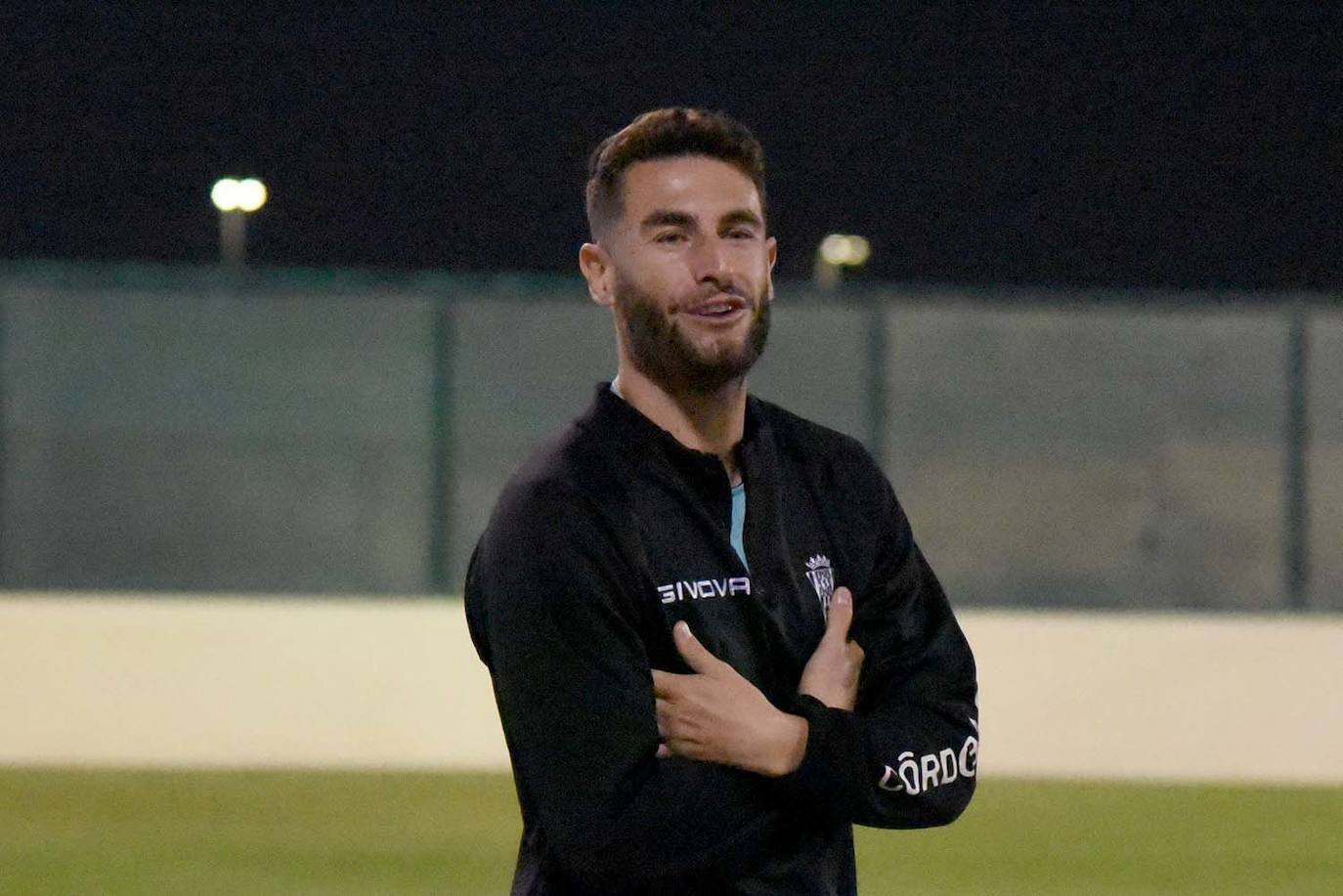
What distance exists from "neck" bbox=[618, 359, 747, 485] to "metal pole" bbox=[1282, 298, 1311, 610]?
9296 mm

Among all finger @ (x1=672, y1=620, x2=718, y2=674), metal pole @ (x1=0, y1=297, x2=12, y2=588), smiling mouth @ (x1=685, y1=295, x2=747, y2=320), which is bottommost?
metal pole @ (x1=0, y1=297, x2=12, y2=588)

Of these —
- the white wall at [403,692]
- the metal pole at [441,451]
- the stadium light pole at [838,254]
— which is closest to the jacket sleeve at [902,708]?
the white wall at [403,692]

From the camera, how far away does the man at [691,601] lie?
9.50 feet

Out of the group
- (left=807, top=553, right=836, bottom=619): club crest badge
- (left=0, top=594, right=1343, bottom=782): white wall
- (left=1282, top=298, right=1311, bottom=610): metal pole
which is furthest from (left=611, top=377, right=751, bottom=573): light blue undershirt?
(left=1282, top=298, right=1311, bottom=610): metal pole

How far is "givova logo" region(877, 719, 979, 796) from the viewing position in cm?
311

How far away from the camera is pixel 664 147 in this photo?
3051mm

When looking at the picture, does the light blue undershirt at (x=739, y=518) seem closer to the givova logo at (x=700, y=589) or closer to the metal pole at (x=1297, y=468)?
the givova logo at (x=700, y=589)

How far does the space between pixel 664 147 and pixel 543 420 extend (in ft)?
28.7

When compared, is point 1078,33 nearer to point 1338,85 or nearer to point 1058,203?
point 1058,203

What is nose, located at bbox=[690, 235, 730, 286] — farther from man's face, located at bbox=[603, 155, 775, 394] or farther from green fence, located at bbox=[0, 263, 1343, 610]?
green fence, located at bbox=[0, 263, 1343, 610]

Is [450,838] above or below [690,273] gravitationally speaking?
below

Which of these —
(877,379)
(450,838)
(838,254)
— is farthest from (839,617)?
(838,254)

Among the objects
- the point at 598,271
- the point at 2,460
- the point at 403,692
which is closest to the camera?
the point at 598,271

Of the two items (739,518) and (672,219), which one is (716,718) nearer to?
(739,518)
